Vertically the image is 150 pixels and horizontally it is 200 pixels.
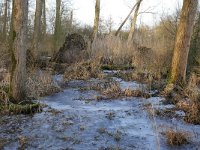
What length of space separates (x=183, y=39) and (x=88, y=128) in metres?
4.63

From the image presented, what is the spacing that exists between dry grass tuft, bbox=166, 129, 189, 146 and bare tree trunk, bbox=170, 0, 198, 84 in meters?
4.36

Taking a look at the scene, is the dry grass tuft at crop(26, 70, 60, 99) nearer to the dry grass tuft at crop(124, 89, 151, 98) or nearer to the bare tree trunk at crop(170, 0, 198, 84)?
the dry grass tuft at crop(124, 89, 151, 98)

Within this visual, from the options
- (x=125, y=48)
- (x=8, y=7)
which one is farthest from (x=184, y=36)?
(x=8, y=7)

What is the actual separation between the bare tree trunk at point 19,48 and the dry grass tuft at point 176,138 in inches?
140

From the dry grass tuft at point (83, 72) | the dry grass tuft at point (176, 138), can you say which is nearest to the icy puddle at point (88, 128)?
the dry grass tuft at point (176, 138)

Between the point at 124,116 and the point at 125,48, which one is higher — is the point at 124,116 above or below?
below

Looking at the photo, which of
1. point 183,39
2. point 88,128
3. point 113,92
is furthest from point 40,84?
point 183,39

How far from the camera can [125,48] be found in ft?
55.5

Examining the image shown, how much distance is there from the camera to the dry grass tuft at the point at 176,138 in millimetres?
6379

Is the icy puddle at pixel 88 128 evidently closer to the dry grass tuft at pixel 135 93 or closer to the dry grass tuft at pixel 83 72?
the dry grass tuft at pixel 135 93

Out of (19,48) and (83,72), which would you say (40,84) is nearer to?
(19,48)

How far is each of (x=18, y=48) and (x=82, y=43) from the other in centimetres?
872

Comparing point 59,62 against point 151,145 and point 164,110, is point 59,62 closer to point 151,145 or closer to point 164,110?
point 164,110

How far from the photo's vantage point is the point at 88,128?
718cm
